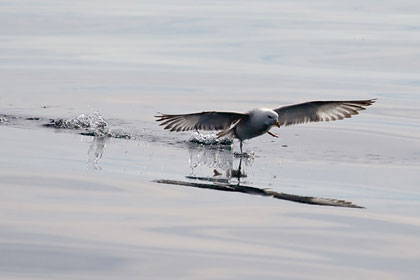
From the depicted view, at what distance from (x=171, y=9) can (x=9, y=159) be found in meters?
27.2

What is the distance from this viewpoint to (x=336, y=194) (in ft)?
42.5

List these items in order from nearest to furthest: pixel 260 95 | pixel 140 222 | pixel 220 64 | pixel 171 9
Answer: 1. pixel 140 222
2. pixel 260 95
3. pixel 220 64
4. pixel 171 9

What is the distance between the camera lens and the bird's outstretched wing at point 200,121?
658 inches

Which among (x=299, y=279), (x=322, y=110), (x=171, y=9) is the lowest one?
(x=299, y=279)

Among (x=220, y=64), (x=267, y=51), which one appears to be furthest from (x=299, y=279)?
(x=267, y=51)

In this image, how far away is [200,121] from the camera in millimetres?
16969

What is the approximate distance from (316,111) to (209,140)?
168 centimetres

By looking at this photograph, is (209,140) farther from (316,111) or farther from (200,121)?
(316,111)

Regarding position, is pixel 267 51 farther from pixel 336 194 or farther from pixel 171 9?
pixel 336 194

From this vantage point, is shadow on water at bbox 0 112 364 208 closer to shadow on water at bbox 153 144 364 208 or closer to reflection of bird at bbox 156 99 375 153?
shadow on water at bbox 153 144 364 208

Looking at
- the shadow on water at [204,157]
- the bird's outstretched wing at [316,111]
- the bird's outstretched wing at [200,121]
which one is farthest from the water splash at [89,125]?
the bird's outstretched wing at [316,111]

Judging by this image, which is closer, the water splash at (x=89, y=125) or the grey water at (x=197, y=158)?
the grey water at (x=197, y=158)

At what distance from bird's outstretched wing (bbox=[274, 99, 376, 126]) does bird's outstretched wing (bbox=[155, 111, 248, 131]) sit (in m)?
0.74

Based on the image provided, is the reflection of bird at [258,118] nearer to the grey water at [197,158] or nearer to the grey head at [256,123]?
the grey head at [256,123]
